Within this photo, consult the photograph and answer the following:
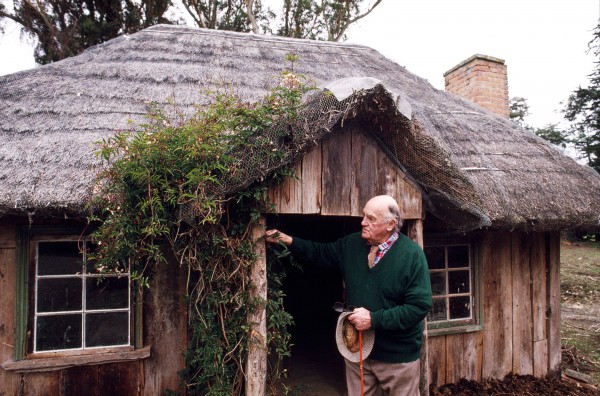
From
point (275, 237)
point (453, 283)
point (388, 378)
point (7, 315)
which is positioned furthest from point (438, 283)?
point (7, 315)

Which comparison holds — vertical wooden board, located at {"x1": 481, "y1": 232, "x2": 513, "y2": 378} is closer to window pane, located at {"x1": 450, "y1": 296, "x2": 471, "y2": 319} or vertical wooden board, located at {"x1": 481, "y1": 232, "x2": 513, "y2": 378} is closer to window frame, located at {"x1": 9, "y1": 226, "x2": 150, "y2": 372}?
window pane, located at {"x1": 450, "y1": 296, "x2": 471, "y2": 319}

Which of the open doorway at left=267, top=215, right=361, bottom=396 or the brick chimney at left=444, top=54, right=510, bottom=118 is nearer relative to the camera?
the open doorway at left=267, top=215, right=361, bottom=396

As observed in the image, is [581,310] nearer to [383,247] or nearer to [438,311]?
[438,311]

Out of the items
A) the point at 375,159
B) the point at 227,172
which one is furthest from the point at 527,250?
the point at 227,172

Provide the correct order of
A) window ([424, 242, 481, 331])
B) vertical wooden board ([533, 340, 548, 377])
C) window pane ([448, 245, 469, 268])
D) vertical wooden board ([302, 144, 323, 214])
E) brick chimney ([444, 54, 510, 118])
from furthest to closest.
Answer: brick chimney ([444, 54, 510, 118]) → vertical wooden board ([533, 340, 548, 377]) → window pane ([448, 245, 469, 268]) → window ([424, 242, 481, 331]) → vertical wooden board ([302, 144, 323, 214])

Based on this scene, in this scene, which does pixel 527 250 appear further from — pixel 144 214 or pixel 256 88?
pixel 144 214

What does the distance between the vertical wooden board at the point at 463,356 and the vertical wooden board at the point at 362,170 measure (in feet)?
8.50

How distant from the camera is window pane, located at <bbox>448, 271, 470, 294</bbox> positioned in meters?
5.03

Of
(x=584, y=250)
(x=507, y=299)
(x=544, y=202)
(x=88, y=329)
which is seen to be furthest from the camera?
(x=584, y=250)

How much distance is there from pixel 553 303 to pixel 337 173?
13.2 feet

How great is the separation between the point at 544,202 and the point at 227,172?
3.85 meters

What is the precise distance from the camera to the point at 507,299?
5.09 metres

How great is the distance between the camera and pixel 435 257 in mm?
4992

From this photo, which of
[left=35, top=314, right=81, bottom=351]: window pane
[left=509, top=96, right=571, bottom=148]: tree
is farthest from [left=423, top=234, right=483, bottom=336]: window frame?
[left=509, top=96, right=571, bottom=148]: tree
